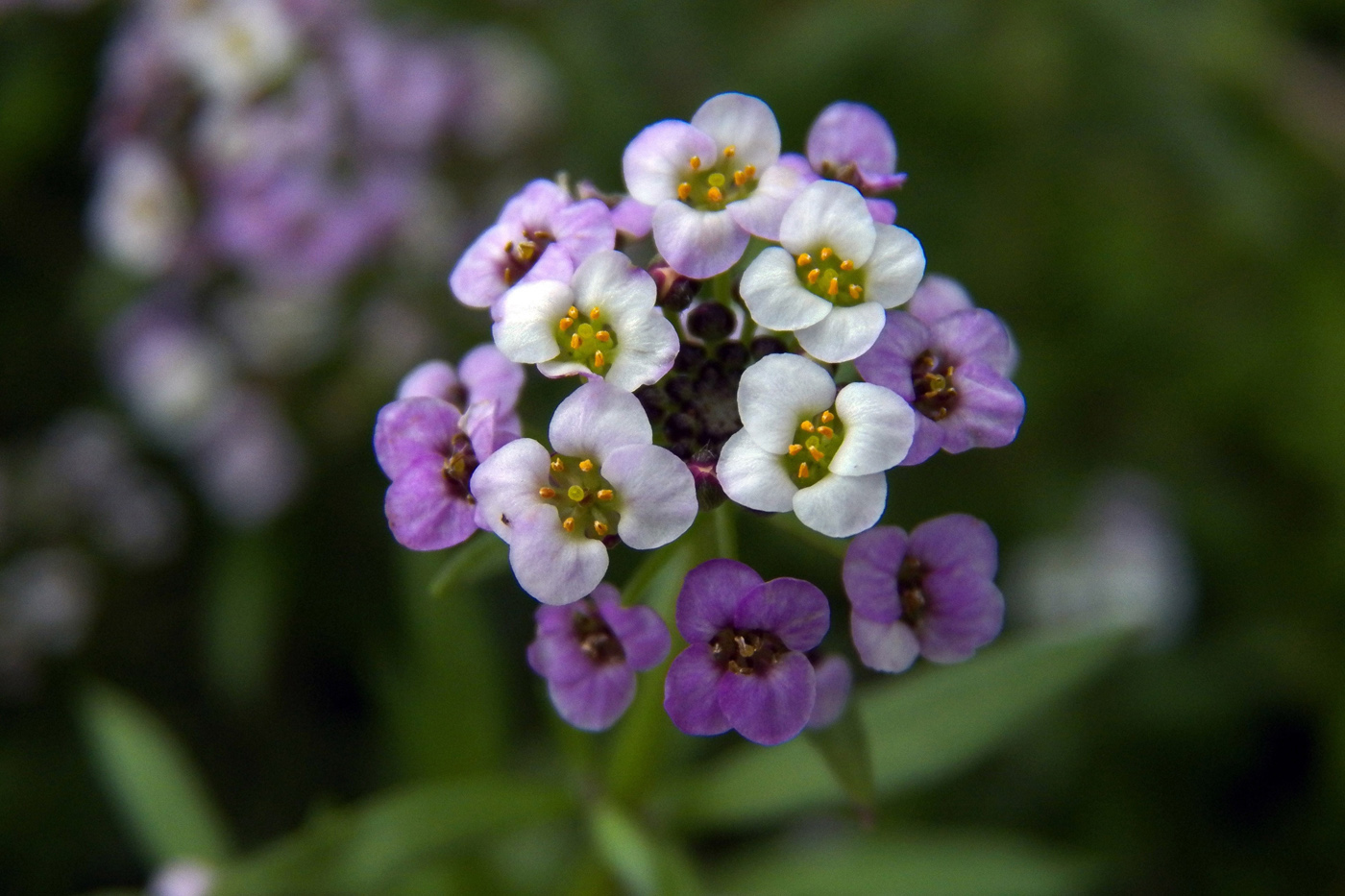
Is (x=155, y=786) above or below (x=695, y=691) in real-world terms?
below

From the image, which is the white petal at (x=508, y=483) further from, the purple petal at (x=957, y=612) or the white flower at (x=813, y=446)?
the purple petal at (x=957, y=612)

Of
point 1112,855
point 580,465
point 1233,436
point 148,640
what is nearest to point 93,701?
point 148,640

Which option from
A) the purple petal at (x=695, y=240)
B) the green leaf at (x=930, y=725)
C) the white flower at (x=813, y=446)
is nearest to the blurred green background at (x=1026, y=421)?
the green leaf at (x=930, y=725)

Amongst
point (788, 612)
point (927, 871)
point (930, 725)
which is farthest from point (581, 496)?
point (927, 871)

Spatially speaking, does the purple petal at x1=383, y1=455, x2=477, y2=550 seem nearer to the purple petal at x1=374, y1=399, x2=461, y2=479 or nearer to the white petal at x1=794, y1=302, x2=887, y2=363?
the purple petal at x1=374, y1=399, x2=461, y2=479

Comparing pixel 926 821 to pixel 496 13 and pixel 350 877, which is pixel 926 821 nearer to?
pixel 350 877

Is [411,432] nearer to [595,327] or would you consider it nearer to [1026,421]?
[595,327]

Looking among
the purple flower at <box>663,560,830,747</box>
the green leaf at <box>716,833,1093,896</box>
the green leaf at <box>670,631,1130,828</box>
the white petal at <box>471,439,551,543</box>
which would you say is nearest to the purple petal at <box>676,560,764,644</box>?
the purple flower at <box>663,560,830,747</box>

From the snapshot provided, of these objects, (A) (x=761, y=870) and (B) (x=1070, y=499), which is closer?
(A) (x=761, y=870)
